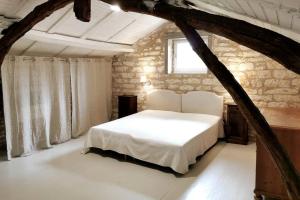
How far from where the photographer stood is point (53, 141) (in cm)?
484

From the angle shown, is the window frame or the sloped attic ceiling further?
the window frame

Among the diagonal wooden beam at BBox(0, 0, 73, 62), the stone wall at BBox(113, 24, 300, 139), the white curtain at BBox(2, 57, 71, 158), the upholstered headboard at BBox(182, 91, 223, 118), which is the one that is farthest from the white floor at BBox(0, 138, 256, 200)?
the diagonal wooden beam at BBox(0, 0, 73, 62)

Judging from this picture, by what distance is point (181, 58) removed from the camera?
18.4ft

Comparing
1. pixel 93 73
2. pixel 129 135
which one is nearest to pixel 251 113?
pixel 129 135

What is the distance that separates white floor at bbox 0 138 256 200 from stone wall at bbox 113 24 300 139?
1.27m

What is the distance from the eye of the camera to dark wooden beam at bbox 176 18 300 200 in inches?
53.1

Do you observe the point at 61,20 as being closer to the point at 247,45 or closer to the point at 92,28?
the point at 92,28

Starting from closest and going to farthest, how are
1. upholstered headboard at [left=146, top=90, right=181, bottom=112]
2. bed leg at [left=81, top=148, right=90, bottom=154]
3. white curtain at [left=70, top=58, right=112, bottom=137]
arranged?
bed leg at [left=81, top=148, right=90, bottom=154] < white curtain at [left=70, top=58, right=112, bottom=137] < upholstered headboard at [left=146, top=90, right=181, bottom=112]

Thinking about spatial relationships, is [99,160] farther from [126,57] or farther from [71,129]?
[126,57]

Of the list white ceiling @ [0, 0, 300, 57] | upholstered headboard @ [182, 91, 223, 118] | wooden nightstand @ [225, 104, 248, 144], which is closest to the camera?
white ceiling @ [0, 0, 300, 57]

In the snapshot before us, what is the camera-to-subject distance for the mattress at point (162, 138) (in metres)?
3.42

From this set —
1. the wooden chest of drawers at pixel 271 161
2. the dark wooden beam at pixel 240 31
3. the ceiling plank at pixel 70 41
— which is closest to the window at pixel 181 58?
the ceiling plank at pixel 70 41

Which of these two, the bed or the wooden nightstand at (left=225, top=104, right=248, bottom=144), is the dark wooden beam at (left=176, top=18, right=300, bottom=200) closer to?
the bed

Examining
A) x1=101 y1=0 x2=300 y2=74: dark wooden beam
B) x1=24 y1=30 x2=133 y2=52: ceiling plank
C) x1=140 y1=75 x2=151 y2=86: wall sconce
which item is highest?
x1=24 y1=30 x2=133 y2=52: ceiling plank
